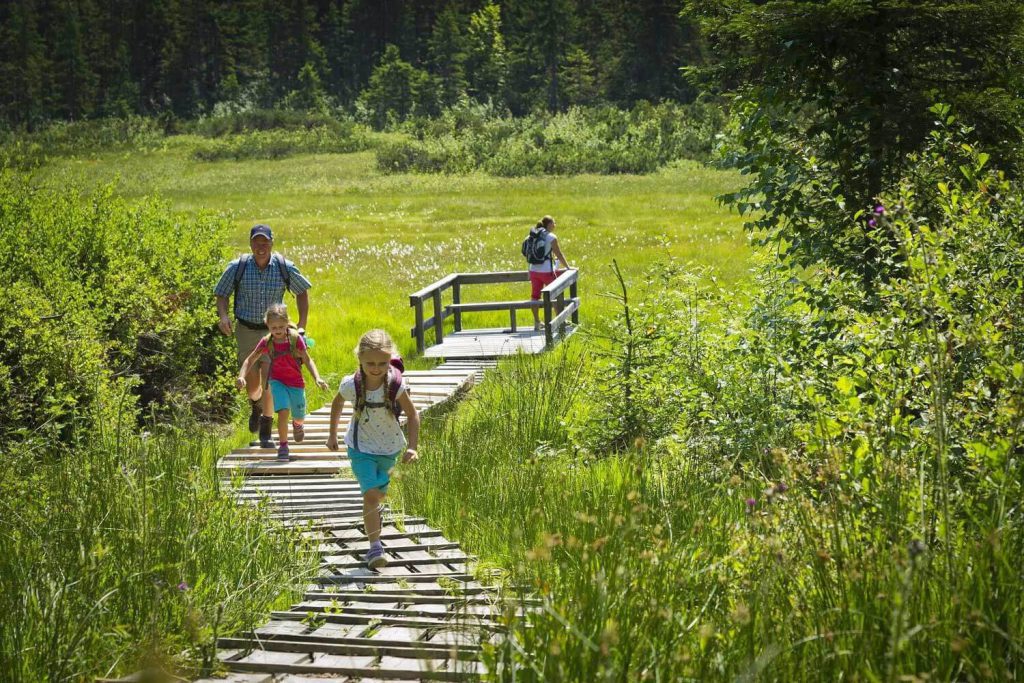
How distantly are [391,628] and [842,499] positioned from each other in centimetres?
188

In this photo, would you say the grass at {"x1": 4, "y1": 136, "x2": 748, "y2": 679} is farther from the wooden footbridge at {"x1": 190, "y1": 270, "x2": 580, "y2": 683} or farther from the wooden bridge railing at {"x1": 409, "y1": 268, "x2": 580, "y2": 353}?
the wooden bridge railing at {"x1": 409, "y1": 268, "x2": 580, "y2": 353}

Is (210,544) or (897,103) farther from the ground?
(897,103)

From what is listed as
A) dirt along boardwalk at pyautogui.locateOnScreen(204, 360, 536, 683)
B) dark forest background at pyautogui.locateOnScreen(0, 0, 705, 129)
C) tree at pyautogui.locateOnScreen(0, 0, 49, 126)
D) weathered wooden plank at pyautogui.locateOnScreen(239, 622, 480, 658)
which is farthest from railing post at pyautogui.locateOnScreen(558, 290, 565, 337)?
tree at pyautogui.locateOnScreen(0, 0, 49, 126)

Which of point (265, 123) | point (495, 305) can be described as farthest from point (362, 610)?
point (265, 123)

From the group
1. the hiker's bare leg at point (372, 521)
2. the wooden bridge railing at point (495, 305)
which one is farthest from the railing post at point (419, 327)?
the hiker's bare leg at point (372, 521)

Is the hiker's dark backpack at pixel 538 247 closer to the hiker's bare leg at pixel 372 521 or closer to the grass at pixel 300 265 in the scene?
the grass at pixel 300 265

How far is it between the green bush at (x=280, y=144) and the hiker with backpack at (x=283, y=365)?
65.2 metres

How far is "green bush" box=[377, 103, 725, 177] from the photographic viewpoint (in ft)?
193

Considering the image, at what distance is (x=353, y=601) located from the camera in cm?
536

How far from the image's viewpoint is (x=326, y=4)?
12419 centimetres

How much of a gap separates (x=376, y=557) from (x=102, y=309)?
22.4 feet

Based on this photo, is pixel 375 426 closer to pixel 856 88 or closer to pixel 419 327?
pixel 856 88

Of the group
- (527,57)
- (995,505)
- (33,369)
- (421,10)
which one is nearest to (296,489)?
(33,369)

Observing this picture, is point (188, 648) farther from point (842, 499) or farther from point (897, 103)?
point (897, 103)
